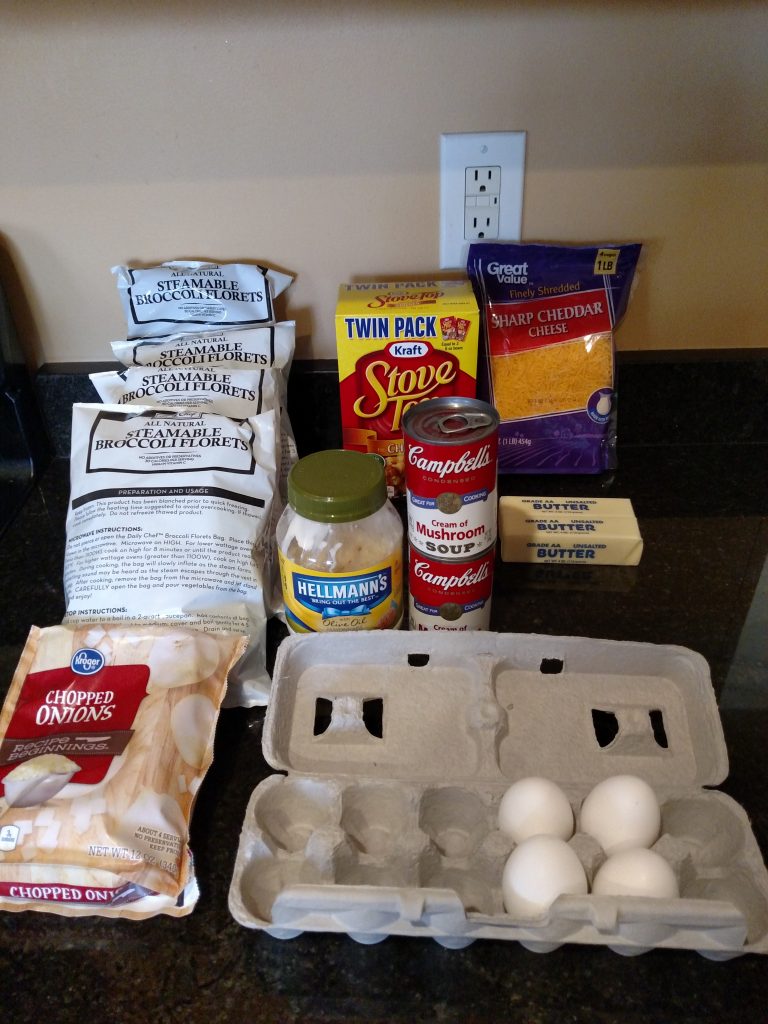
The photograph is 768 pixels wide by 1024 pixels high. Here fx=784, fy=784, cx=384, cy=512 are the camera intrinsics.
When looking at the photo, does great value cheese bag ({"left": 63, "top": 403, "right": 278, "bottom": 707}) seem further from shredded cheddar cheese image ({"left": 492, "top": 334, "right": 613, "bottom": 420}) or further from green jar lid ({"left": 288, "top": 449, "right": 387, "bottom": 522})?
shredded cheddar cheese image ({"left": 492, "top": 334, "right": 613, "bottom": 420})

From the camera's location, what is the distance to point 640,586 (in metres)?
0.89

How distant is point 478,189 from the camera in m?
0.93

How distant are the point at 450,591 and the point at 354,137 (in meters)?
0.53

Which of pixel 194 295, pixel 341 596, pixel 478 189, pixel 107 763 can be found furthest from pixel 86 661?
pixel 478 189

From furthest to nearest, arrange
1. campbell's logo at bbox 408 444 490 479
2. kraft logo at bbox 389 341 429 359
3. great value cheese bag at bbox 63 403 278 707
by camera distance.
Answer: kraft logo at bbox 389 341 429 359, great value cheese bag at bbox 63 403 278 707, campbell's logo at bbox 408 444 490 479

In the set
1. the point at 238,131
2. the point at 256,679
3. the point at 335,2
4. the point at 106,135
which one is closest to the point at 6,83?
the point at 106,135

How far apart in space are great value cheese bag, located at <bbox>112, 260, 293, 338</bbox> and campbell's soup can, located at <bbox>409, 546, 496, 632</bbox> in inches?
15.8

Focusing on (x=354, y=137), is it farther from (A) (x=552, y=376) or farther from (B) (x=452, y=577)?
(B) (x=452, y=577)

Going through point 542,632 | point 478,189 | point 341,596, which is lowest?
point 542,632

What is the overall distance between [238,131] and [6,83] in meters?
0.26

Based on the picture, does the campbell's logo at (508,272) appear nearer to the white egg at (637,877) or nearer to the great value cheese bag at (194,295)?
the great value cheese bag at (194,295)

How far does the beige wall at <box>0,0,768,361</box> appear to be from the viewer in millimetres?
833

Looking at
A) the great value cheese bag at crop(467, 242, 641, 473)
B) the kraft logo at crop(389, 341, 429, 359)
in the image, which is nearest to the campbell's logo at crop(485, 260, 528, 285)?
the great value cheese bag at crop(467, 242, 641, 473)

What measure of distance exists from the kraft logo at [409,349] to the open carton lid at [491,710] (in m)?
0.34
